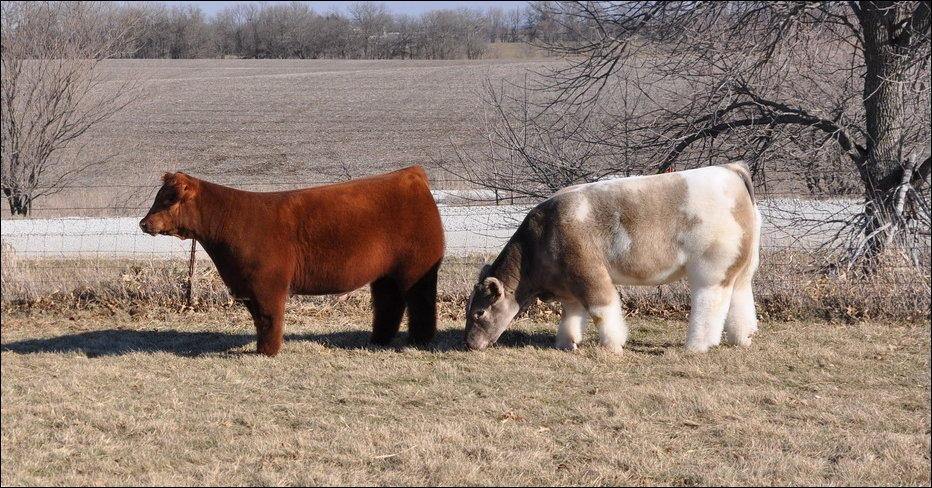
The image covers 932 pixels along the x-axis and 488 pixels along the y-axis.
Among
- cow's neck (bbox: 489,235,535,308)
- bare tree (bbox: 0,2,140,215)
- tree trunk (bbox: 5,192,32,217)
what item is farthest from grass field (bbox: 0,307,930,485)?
bare tree (bbox: 0,2,140,215)

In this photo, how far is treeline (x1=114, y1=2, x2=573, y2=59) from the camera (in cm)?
1190

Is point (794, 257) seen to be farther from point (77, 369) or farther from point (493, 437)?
point (77, 369)

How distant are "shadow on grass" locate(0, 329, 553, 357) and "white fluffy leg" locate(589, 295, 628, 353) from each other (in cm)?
79

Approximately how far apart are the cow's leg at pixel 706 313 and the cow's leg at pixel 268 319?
160 inches

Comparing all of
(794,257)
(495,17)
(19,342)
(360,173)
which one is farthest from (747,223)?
(360,173)

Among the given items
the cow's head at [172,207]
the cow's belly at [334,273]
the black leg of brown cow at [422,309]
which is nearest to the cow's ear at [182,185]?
the cow's head at [172,207]

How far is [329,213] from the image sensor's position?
972 centimetres

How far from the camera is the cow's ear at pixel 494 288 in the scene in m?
9.82

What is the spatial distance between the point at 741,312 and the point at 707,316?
20.5 inches

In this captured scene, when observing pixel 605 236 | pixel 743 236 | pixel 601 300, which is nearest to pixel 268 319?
pixel 601 300

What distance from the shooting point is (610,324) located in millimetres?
9570

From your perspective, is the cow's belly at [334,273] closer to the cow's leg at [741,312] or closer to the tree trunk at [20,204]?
the cow's leg at [741,312]

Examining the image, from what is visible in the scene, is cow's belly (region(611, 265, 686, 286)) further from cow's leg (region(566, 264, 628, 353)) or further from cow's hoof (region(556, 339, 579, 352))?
cow's hoof (region(556, 339, 579, 352))

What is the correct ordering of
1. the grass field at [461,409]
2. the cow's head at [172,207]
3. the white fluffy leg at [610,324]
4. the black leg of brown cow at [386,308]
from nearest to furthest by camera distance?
the grass field at [461,409], the cow's head at [172,207], the white fluffy leg at [610,324], the black leg of brown cow at [386,308]
